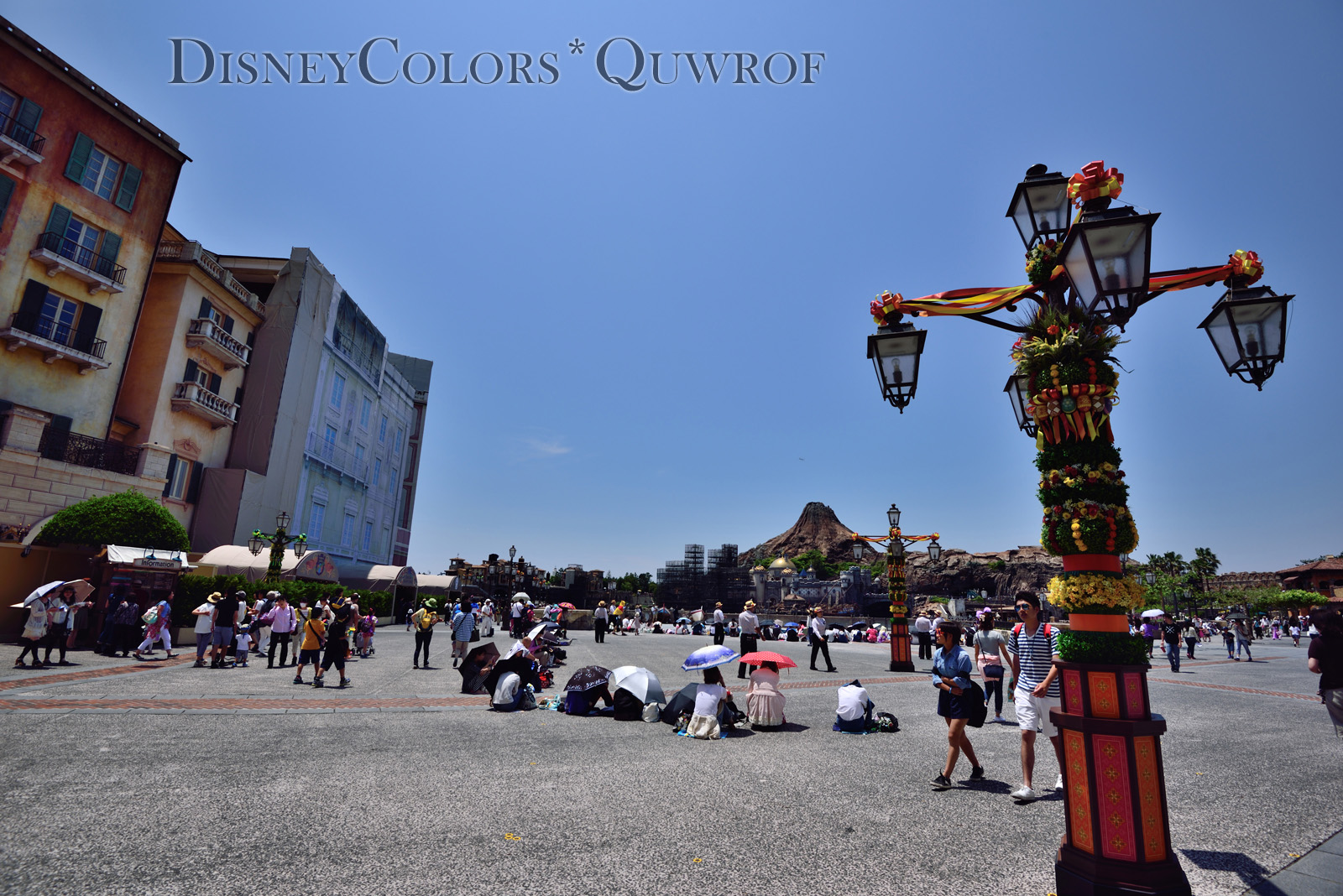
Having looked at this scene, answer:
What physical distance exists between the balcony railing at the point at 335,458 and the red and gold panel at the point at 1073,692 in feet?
128

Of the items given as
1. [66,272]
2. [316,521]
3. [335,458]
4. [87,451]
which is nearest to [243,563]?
[87,451]

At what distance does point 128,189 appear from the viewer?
2455 cm

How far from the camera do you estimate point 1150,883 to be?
356 centimetres

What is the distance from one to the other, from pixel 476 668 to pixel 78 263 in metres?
22.5

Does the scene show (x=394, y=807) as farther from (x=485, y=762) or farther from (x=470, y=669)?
(x=470, y=669)

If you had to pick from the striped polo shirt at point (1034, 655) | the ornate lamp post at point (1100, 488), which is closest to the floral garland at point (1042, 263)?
the ornate lamp post at point (1100, 488)

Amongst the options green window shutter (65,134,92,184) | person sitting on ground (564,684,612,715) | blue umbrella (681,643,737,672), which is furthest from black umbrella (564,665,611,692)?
green window shutter (65,134,92,184)

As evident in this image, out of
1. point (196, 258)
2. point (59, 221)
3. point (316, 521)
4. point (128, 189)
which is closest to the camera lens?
point (59, 221)

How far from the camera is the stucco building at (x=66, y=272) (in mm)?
20344

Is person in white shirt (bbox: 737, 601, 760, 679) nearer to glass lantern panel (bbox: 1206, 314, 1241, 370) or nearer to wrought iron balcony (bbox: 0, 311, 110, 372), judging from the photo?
glass lantern panel (bbox: 1206, 314, 1241, 370)

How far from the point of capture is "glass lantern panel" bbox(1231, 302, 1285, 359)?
439 cm

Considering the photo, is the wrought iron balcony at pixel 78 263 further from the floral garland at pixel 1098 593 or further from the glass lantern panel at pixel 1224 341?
the glass lantern panel at pixel 1224 341

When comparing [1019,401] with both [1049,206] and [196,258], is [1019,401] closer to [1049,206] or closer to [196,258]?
[1049,206]

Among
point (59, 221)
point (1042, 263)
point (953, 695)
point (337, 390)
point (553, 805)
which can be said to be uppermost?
point (59, 221)
